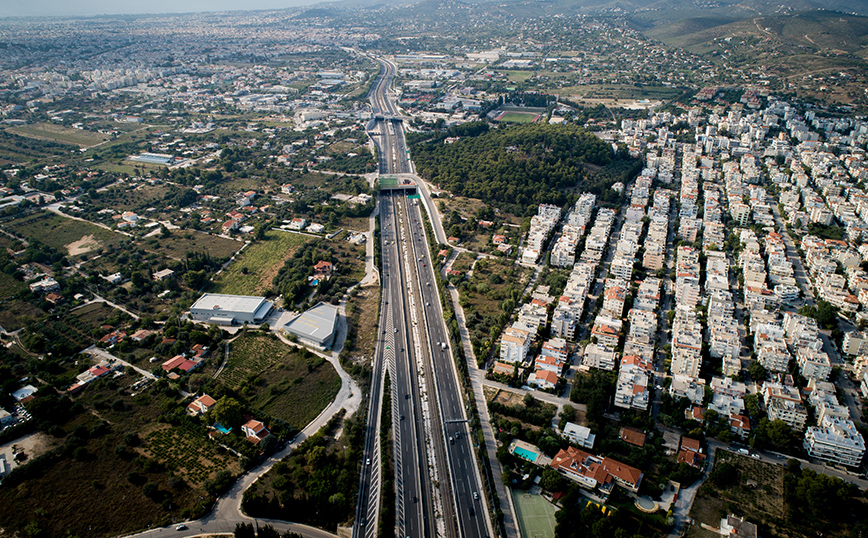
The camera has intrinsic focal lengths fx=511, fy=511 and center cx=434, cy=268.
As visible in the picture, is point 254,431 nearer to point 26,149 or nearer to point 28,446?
point 28,446

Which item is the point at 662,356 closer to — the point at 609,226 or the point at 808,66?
the point at 609,226

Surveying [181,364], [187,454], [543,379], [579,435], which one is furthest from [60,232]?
[579,435]

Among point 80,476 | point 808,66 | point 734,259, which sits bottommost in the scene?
point 80,476

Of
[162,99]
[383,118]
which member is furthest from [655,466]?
[162,99]

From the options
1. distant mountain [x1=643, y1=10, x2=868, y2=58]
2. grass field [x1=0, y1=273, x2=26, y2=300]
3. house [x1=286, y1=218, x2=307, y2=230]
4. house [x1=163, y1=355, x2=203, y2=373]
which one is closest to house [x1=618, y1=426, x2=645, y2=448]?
house [x1=163, y1=355, x2=203, y2=373]

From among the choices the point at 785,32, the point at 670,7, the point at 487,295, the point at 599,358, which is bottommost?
the point at 487,295

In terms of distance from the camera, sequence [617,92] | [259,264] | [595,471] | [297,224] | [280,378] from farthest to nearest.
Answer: [617,92] → [297,224] → [259,264] → [280,378] → [595,471]

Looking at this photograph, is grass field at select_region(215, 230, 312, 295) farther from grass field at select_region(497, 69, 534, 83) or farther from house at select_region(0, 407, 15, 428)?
grass field at select_region(497, 69, 534, 83)

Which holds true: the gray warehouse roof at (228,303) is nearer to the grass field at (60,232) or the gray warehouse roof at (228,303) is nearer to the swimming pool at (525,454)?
the grass field at (60,232)
